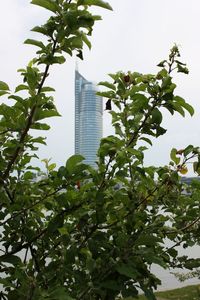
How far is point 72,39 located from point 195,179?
4.05ft

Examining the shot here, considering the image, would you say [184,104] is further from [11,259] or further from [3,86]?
[11,259]

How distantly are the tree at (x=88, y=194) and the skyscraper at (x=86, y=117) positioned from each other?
0.65 meters

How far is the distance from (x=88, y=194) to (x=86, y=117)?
1.54m

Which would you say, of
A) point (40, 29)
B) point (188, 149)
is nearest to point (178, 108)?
point (188, 149)

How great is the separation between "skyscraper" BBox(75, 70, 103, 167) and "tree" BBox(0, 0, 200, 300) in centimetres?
65

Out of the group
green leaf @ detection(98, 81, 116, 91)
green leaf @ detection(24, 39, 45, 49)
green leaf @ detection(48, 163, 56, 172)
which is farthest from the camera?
green leaf @ detection(48, 163, 56, 172)

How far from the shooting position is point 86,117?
3629mm

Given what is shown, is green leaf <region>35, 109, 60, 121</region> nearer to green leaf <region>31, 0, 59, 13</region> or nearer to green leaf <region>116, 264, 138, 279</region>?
green leaf <region>31, 0, 59, 13</region>

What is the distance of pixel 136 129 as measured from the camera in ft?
7.97

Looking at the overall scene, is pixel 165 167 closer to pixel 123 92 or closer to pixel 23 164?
pixel 123 92

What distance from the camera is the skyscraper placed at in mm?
3299

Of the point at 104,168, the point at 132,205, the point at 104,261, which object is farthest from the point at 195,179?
the point at 104,261

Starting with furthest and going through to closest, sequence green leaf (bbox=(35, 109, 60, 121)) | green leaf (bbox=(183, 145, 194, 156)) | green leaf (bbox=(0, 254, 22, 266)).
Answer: green leaf (bbox=(183, 145, 194, 156)) < green leaf (bbox=(0, 254, 22, 266)) < green leaf (bbox=(35, 109, 60, 121))

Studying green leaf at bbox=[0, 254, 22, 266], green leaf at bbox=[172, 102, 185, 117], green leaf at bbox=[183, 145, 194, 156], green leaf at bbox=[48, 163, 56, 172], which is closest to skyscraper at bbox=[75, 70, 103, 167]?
green leaf at bbox=[48, 163, 56, 172]
